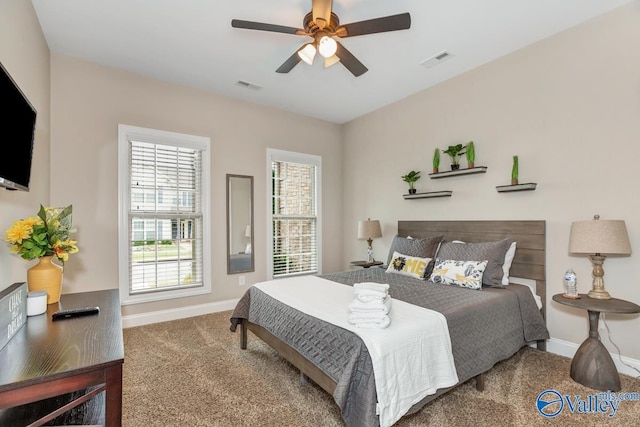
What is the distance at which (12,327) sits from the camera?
1364mm

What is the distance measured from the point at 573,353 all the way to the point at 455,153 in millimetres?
2191

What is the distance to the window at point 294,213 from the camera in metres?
4.68

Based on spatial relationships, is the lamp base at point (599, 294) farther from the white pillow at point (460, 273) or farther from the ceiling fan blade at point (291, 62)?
the ceiling fan blade at point (291, 62)

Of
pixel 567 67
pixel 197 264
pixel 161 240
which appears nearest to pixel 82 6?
pixel 161 240

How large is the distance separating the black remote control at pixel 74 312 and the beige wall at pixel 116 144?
1.84 metres

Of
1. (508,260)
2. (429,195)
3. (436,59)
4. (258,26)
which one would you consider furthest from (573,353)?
(258,26)

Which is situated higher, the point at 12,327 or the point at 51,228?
the point at 51,228

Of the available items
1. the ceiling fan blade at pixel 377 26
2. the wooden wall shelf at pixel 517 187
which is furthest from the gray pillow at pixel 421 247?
the ceiling fan blade at pixel 377 26

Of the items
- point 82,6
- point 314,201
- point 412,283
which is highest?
point 82,6

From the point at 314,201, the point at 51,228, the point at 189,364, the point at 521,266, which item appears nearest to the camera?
the point at 51,228

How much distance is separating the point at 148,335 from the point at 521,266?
3.89 m

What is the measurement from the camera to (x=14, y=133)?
165cm

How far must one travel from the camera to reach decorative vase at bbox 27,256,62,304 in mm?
1839

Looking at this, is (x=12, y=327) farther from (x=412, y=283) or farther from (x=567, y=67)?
(x=567, y=67)
